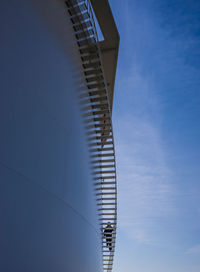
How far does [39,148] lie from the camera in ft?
16.8

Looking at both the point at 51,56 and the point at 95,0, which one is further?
the point at 95,0

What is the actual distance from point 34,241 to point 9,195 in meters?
1.12

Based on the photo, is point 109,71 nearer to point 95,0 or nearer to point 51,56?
point 95,0

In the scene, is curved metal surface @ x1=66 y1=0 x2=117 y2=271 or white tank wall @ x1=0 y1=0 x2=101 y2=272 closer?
white tank wall @ x1=0 y1=0 x2=101 y2=272

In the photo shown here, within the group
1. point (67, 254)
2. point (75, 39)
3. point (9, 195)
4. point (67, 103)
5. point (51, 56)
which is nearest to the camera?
point (9, 195)

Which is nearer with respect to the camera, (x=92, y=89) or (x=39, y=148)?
(x=39, y=148)

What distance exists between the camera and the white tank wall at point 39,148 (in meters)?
4.23

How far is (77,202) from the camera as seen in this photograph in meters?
7.31

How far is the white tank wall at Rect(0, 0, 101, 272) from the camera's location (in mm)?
Result: 4230

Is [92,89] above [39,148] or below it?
above

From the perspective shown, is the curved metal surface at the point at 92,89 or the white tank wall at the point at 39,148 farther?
the curved metal surface at the point at 92,89

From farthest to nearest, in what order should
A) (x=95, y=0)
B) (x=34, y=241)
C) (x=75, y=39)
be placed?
(x=95, y=0) < (x=75, y=39) < (x=34, y=241)

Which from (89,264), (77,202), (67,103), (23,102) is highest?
(67,103)

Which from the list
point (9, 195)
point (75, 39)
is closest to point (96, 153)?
point (75, 39)
